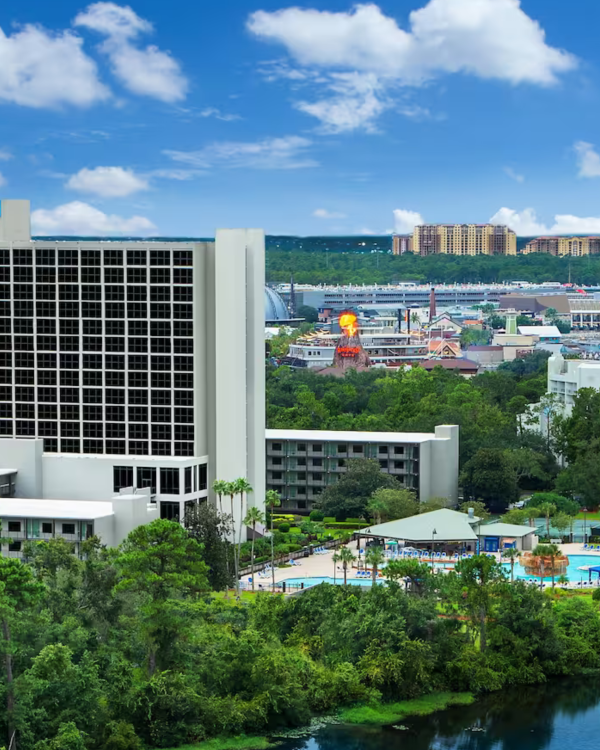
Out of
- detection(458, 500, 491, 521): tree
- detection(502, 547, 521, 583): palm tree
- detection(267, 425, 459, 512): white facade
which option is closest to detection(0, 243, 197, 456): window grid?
detection(267, 425, 459, 512): white facade

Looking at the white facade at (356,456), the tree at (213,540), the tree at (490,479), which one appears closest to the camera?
the tree at (213,540)

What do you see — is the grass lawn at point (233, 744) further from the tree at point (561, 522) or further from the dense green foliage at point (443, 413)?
the dense green foliage at point (443, 413)

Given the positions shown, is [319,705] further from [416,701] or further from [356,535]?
[356,535]

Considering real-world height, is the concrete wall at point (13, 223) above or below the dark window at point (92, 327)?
above

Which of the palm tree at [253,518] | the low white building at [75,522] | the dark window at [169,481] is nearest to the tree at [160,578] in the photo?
the low white building at [75,522]

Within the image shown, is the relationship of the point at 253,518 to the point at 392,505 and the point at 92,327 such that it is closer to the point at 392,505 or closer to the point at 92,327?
the point at 392,505

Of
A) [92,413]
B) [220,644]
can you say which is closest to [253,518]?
[92,413]

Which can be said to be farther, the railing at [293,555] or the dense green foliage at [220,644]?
the railing at [293,555]
